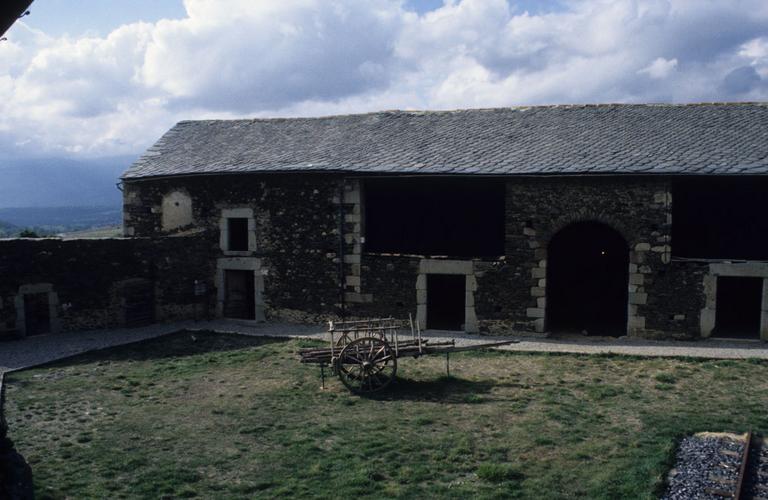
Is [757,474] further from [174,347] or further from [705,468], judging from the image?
[174,347]

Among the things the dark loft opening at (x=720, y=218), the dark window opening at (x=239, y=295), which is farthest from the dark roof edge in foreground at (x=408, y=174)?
the dark window opening at (x=239, y=295)

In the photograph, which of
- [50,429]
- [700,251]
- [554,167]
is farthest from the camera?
[700,251]

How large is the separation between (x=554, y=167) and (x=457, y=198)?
3511 millimetres

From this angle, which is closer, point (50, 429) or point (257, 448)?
point (257, 448)

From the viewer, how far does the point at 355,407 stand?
39.3ft

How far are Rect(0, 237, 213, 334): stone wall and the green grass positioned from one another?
3.32 m

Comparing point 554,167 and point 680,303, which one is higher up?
point 554,167

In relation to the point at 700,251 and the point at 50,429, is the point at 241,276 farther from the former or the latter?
the point at 700,251

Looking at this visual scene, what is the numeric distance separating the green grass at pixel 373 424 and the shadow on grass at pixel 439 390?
0.13 ft

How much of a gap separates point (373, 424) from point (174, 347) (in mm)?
7684

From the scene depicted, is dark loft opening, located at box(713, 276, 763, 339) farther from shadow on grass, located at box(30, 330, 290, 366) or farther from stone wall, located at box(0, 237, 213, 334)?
stone wall, located at box(0, 237, 213, 334)

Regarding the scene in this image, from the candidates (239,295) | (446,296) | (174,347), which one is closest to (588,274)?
(446,296)

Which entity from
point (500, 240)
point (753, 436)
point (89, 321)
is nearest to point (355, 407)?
point (753, 436)

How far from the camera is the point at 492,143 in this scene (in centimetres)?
1945
